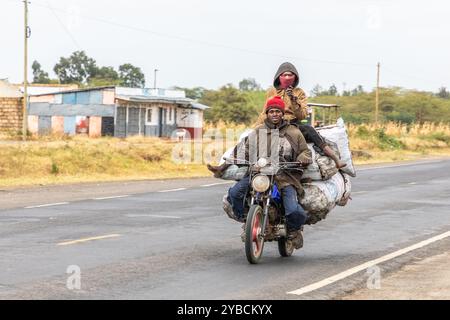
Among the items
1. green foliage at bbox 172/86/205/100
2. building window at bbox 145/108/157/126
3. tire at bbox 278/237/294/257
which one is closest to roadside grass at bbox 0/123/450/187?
tire at bbox 278/237/294/257

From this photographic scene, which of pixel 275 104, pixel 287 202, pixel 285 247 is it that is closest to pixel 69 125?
pixel 285 247

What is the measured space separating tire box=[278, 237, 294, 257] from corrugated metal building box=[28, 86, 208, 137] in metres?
46.7

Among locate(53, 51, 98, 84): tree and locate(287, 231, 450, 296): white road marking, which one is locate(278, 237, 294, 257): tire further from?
locate(53, 51, 98, 84): tree

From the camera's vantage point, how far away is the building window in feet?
199

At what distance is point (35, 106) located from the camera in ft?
200

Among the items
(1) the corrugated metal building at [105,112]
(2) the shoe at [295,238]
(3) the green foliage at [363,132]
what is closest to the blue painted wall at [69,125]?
(1) the corrugated metal building at [105,112]

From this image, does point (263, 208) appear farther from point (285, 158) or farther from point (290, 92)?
point (290, 92)

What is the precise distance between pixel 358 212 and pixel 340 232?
3638 millimetres

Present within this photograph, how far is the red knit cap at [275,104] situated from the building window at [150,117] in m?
49.9

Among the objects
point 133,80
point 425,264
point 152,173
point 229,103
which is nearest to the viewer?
point 425,264

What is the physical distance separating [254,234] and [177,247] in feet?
7.08

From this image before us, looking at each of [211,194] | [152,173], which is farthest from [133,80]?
[211,194]

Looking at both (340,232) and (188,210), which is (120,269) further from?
(188,210)

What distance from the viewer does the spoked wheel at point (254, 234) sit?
10.6m
